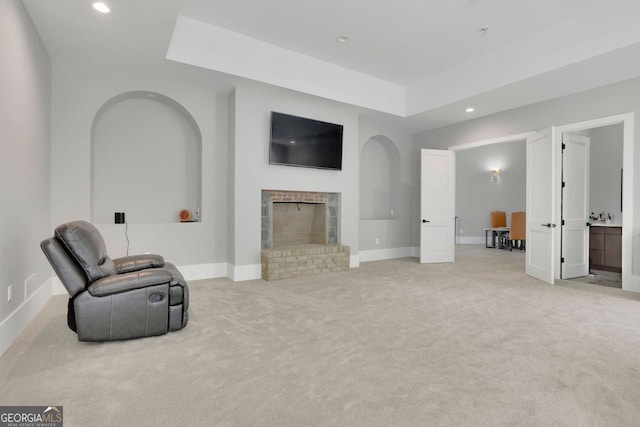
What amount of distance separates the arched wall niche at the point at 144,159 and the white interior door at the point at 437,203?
413 centimetres

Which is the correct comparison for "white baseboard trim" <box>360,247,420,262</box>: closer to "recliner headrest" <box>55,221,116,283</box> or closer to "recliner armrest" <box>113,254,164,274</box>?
"recliner armrest" <box>113,254,164,274</box>

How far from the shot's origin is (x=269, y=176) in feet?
16.5

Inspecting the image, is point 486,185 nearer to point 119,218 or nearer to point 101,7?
point 119,218

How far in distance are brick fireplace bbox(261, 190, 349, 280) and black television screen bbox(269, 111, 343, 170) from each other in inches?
19.9

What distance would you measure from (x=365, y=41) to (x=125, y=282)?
398 centimetres

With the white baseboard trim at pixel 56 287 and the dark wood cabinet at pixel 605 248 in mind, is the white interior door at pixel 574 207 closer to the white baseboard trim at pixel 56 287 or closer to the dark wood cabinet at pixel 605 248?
the dark wood cabinet at pixel 605 248

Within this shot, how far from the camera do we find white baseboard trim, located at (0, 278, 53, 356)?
2.41 metres

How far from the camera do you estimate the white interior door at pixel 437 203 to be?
21.2 ft

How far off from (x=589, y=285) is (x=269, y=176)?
4.76 metres

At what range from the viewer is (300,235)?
5.81 m

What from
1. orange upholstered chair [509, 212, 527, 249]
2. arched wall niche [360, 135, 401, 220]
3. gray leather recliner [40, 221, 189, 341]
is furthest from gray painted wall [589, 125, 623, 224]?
gray leather recliner [40, 221, 189, 341]

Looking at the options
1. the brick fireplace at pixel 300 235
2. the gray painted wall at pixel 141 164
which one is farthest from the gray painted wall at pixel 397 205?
the gray painted wall at pixel 141 164

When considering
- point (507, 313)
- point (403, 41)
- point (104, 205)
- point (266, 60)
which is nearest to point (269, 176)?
point (266, 60)

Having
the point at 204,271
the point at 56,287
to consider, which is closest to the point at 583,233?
the point at 204,271
